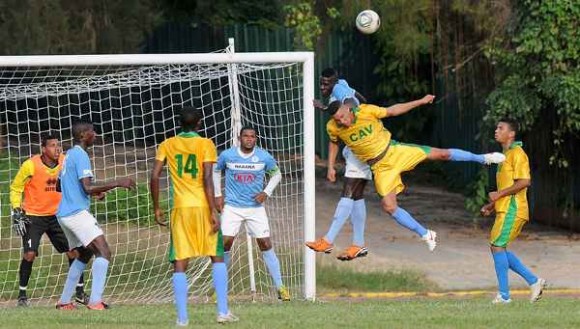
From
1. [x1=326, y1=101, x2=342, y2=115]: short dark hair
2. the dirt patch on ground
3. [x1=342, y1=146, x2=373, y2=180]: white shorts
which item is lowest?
the dirt patch on ground

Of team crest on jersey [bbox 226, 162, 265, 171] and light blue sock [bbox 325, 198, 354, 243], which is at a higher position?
team crest on jersey [bbox 226, 162, 265, 171]

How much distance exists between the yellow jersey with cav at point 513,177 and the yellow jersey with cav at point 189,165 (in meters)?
3.61

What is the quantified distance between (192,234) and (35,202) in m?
4.26

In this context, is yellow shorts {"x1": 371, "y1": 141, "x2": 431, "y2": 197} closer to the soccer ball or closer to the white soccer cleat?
the soccer ball

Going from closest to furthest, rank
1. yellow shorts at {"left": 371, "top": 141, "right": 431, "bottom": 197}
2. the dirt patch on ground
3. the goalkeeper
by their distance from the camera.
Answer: yellow shorts at {"left": 371, "top": 141, "right": 431, "bottom": 197}, the goalkeeper, the dirt patch on ground

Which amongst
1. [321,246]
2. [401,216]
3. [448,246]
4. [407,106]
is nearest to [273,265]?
[321,246]

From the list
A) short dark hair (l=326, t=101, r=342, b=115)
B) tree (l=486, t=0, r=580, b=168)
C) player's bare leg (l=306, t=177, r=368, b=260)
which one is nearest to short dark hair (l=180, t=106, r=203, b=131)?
short dark hair (l=326, t=101, r=342, b=115)

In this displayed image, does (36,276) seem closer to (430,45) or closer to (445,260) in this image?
(445,260)

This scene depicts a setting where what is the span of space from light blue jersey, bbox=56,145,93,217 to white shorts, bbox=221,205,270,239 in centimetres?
193

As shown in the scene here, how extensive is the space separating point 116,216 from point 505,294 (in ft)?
20.7

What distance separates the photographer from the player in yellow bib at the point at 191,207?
445 inches

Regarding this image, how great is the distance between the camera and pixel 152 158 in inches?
719

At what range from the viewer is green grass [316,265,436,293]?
17.5 m

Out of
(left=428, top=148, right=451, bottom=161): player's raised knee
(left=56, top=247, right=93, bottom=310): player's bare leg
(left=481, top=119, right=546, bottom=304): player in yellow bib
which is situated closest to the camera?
(left=481, top=119, right=546, bottom=304): player in yellow bib
